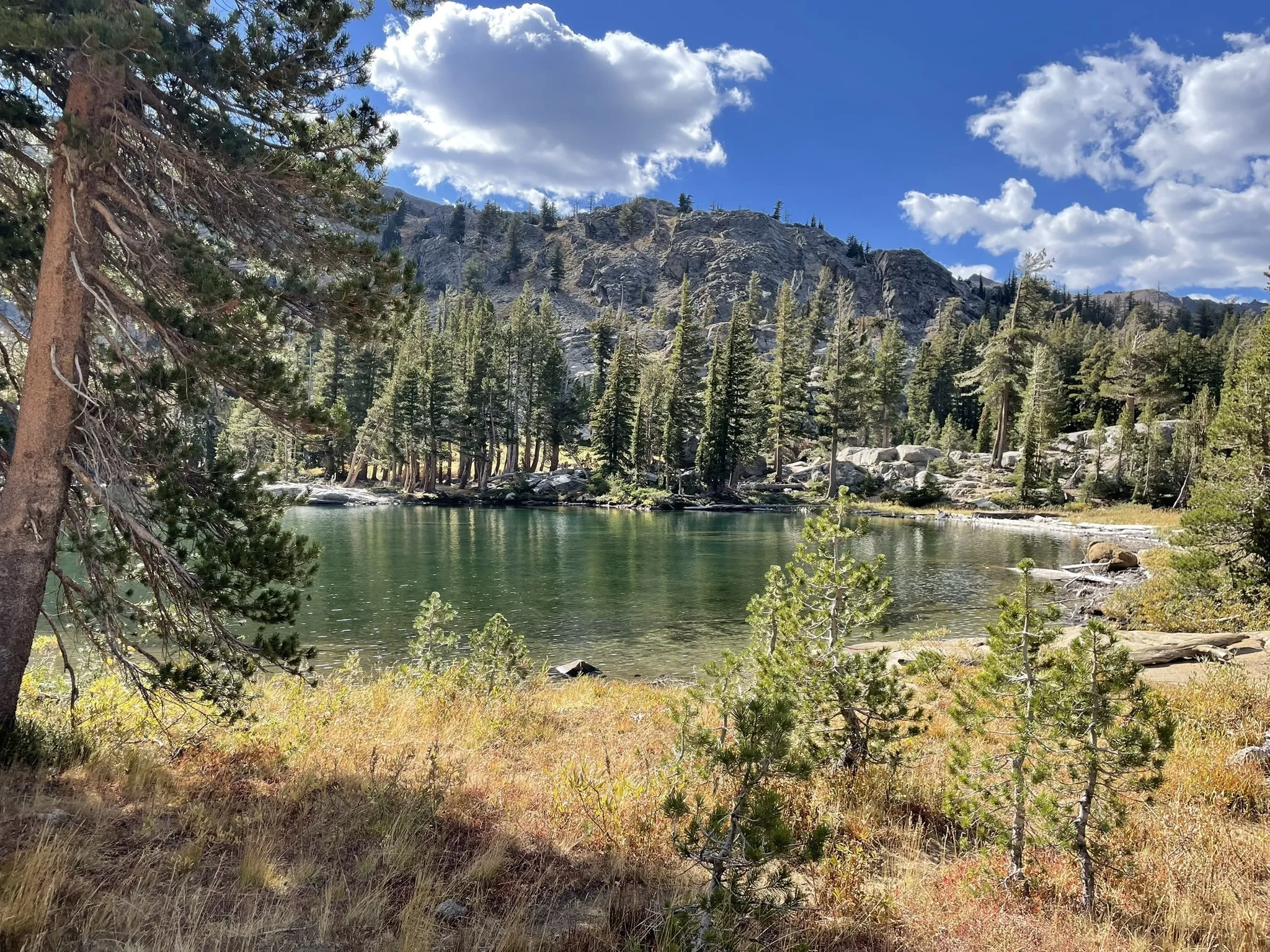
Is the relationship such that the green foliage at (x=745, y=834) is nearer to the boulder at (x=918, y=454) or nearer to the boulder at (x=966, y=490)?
the boulder at (x=966, y=490)

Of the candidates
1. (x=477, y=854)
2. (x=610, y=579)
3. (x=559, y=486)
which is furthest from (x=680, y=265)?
(x=477, y=854)

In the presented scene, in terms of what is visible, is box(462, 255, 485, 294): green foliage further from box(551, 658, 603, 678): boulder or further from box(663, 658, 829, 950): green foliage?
box(663, 658, 829, 950): green foliage

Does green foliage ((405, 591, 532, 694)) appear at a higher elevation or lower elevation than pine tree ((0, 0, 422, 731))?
lower

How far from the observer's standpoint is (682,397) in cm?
6738

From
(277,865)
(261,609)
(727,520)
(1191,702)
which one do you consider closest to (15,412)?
(261,609)

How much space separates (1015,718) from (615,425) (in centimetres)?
6317

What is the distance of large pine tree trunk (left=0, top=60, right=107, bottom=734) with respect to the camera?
5535 mm

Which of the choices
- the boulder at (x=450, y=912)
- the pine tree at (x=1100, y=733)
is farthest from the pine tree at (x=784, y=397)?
the boulder at (x=450, y=912)

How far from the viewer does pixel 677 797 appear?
3.96 metres

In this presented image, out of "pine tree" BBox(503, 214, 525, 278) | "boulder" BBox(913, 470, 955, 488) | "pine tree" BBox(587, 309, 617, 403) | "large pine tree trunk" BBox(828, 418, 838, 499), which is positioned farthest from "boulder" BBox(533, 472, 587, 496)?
"pine tree" BBox(503, 214, 525, 278)

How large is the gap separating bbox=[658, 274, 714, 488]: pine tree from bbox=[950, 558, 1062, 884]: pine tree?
2283 inches

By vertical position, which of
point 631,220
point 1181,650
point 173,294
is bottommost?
point 1181,650

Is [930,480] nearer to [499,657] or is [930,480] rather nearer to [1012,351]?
[1012,351]

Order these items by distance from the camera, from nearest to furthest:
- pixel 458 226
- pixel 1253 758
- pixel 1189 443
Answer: pixel 1253 758
pixel 1189 443
pixel 458 226
